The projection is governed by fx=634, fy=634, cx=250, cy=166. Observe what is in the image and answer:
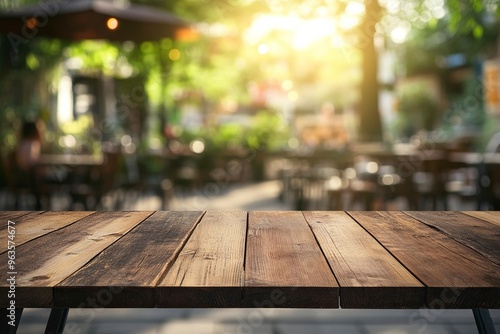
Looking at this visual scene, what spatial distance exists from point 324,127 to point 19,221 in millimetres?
16777

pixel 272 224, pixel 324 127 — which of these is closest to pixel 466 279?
pixel 272 224

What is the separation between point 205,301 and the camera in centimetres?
132

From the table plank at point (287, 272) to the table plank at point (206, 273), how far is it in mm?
31

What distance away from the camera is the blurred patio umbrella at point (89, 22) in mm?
6531

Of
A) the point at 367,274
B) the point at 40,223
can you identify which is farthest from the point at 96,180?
the point at 367,274

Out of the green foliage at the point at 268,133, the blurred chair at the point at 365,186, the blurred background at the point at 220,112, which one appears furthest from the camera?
the green foliage at the point at 268,133

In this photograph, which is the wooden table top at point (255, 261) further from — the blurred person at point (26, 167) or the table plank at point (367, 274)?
the blurred person at point (26, 167)

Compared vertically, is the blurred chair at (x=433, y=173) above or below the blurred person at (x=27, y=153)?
below

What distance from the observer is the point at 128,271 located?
4.67ft

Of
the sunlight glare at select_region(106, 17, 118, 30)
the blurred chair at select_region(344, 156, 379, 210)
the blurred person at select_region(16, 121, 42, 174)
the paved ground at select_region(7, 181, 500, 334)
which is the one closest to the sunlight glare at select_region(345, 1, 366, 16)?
the blurred chair at select_region(344, 156, 379, 210)

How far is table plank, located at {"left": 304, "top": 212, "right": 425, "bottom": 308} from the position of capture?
4.28 feet

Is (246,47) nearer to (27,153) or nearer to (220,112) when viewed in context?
(27,153)

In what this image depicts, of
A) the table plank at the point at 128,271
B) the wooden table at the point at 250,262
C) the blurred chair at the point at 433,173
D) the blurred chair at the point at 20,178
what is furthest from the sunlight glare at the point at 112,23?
the table plank at the point at 128,271

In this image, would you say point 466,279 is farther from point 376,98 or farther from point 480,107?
point 480,107
